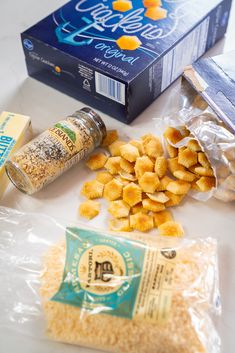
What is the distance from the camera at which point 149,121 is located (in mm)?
945

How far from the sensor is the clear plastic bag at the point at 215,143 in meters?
0.78

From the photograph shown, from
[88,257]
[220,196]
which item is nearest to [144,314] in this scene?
[88,257]

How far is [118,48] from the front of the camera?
0.91 m

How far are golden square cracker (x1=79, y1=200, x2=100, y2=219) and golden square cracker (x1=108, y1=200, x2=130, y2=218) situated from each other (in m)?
0.02

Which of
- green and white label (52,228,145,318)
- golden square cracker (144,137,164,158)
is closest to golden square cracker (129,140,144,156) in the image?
golden square cracker (144,137,164,158)

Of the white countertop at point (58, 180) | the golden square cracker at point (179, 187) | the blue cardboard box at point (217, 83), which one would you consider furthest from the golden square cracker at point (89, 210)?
the blue cardboard box at point (217, 83)

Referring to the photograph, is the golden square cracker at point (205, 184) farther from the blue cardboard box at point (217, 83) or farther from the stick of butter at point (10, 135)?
the stick of butter at point (10, 135)

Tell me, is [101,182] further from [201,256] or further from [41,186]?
[201,256]

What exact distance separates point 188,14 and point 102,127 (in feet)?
Result: 0.95

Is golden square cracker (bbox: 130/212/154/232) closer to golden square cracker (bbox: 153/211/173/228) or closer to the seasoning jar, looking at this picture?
golden square cracker (bbox: 153/211/173/228)

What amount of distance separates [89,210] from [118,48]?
303 mm

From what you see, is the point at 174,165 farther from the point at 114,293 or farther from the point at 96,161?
the point at 114,293

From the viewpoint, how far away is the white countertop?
691 mm

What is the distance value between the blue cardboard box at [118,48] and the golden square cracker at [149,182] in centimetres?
15
